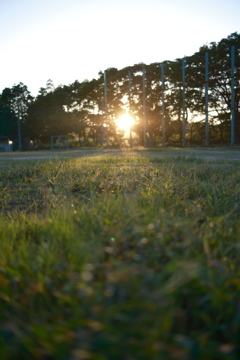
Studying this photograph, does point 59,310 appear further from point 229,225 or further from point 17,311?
point 229,225

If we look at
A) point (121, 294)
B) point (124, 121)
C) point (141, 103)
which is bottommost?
point (121, 294)

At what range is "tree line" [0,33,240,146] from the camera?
87.6 feet

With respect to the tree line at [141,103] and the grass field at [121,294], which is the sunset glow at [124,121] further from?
the grass field at [121,294]

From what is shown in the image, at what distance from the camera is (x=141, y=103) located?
108ft

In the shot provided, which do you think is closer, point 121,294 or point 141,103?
point 121,294

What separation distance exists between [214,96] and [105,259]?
1146 inches

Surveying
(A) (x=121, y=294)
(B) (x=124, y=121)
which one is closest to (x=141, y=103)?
(B) (x=124, y=121)

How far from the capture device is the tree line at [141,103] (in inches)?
1051

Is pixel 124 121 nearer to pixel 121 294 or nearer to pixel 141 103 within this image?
pixel 141 103

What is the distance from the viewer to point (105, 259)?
57.9 inches

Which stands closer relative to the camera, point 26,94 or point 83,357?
point 83,357

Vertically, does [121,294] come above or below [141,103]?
below

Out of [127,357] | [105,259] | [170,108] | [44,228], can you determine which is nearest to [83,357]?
[127,357]

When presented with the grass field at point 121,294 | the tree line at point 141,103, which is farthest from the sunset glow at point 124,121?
the grass field at point 121,294
